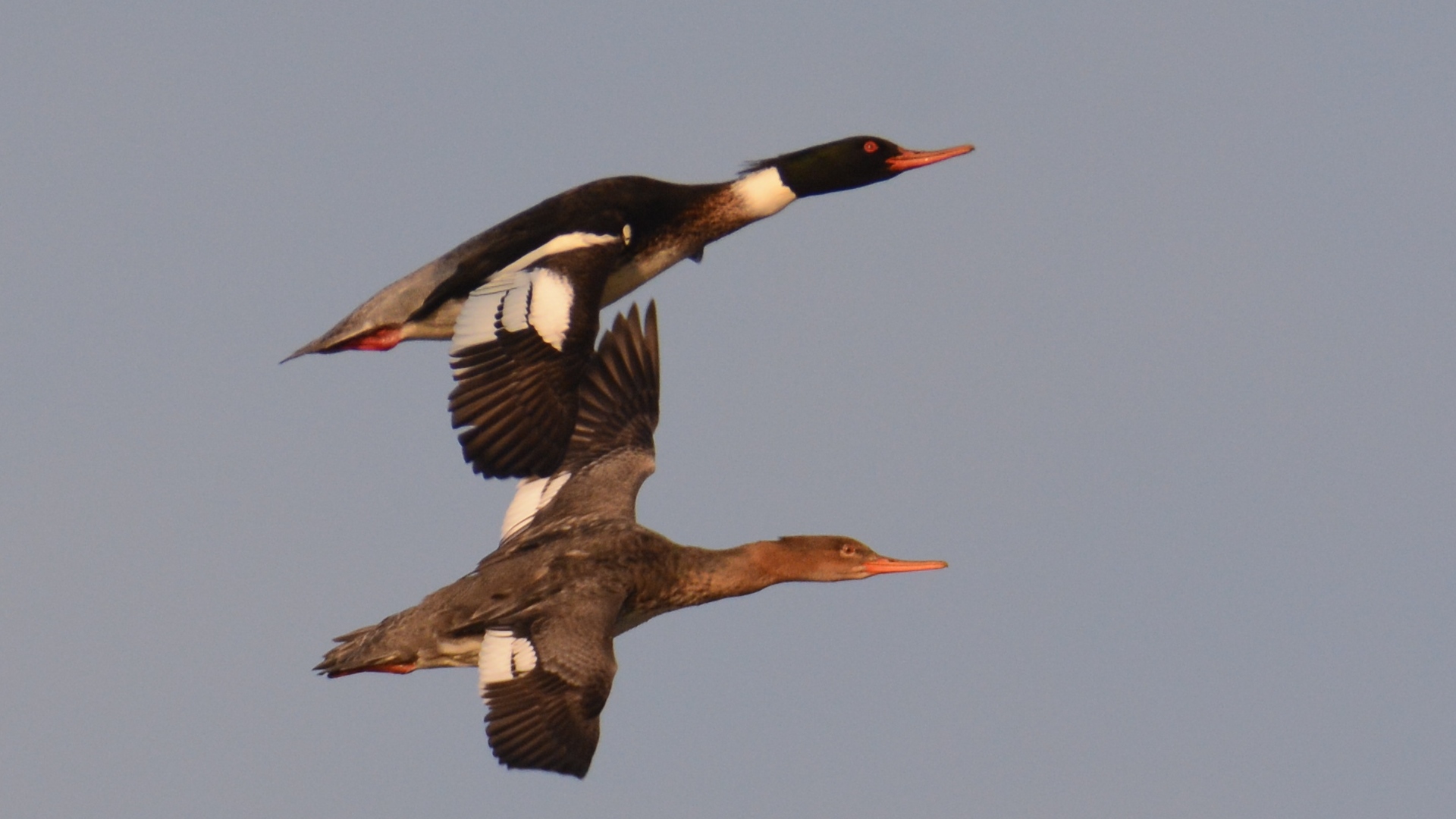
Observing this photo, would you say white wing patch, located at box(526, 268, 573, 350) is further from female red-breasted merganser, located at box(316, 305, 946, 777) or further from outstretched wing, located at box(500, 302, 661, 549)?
outstretched wing, located at box(500, 302, 661, 549)

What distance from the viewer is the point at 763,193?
17.4 m

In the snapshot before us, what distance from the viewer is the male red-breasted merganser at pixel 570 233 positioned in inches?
631

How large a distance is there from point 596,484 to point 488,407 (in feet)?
7.50

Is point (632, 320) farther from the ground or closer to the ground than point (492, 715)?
farther from the ground

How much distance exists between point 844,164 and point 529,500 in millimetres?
2927

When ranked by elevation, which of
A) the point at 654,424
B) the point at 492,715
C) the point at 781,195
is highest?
the point at 781,195

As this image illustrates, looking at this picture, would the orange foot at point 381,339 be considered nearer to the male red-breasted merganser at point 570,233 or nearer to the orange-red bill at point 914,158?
the male red-breasted merganser at point 570,233

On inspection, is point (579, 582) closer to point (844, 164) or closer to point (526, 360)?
point (526, 360)

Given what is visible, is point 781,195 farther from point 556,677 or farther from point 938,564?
point 556,677

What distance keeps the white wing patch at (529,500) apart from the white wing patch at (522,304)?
176 centimetres

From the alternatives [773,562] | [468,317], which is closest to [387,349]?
[468,317]

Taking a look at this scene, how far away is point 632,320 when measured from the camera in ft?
59.5

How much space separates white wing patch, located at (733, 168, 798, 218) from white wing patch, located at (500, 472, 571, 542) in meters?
1.99

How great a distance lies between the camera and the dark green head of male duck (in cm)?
1770
